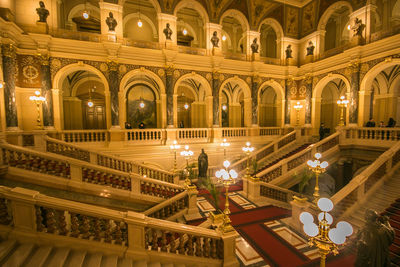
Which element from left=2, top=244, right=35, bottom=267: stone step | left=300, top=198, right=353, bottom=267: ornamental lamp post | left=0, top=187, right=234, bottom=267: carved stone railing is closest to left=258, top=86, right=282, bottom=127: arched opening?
left=0, top=187, right=234, bottom=267: carved stone railing

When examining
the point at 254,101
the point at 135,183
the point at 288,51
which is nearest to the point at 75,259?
the point at 135,183

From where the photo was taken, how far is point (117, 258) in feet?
11.8

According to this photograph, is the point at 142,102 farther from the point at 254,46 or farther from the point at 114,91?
the point at 254,46

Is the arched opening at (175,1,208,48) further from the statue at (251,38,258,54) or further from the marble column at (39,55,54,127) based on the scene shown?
the marble column at (39,55,54,127)

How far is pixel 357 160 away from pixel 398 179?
427 cm

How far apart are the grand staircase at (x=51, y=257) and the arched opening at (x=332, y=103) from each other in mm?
18865

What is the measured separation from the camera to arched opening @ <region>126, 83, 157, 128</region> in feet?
51.9

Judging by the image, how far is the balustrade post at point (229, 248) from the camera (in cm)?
425

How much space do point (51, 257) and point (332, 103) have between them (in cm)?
2089

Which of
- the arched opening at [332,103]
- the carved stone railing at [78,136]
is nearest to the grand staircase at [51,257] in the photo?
the carved stone railing at [78,136]

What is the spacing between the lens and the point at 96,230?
3596 millimetres

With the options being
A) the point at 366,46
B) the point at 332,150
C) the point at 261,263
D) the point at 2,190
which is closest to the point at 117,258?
the point at 2,190

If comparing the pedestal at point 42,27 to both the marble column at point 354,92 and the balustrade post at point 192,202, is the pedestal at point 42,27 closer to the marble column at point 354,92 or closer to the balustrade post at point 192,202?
the balustrade post at point 192,202

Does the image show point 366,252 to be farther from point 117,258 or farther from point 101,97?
point 101,97
